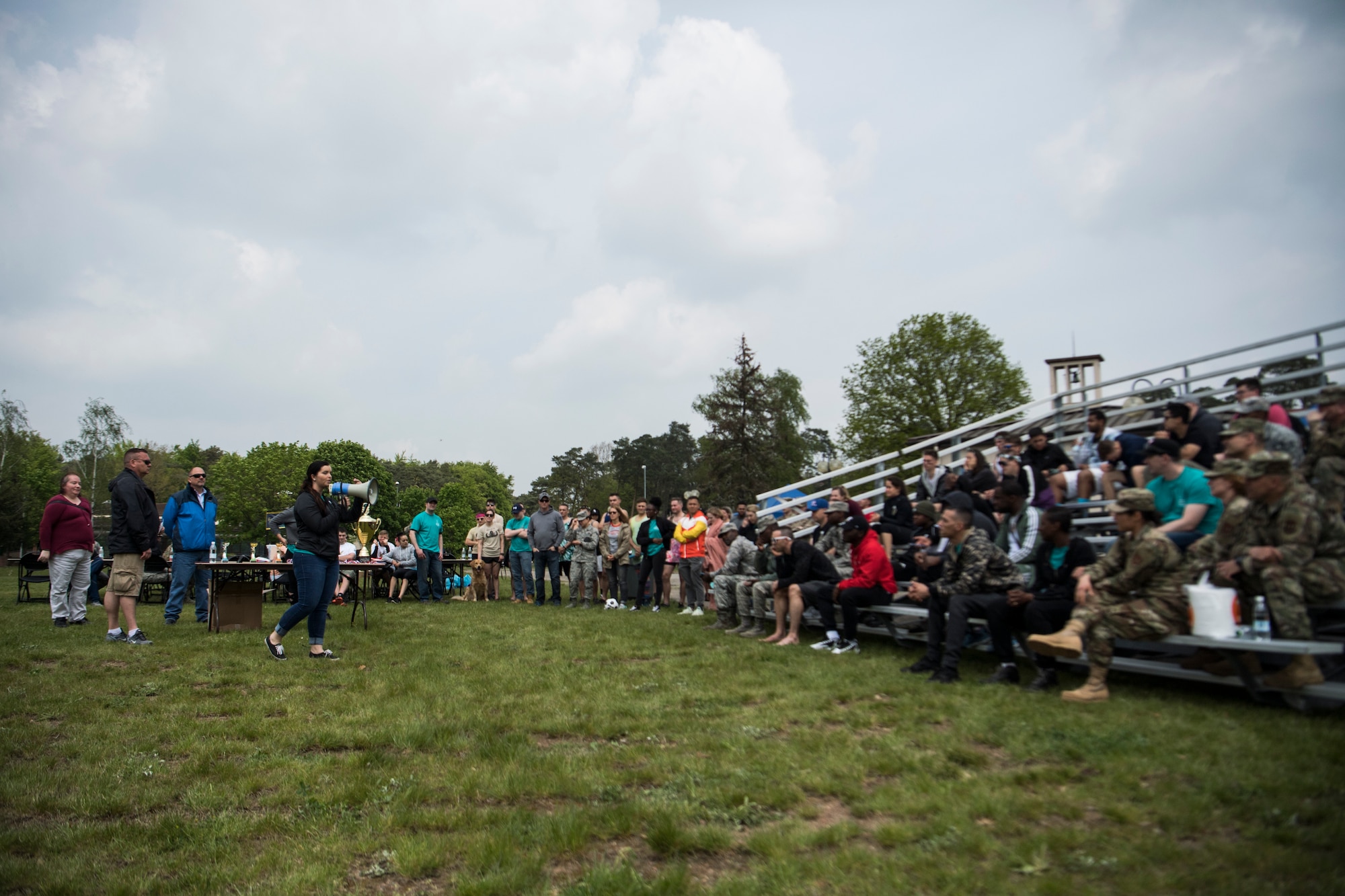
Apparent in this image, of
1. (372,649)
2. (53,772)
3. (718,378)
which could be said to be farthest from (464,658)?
(718,378)

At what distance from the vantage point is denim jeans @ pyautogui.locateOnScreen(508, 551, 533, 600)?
51.4ft

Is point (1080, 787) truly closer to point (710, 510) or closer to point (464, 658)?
point (464, 658)

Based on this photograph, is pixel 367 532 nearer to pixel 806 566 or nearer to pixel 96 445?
pixel 806 566

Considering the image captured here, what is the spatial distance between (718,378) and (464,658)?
157 ft

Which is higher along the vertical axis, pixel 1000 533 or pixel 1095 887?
pixel 1000 533

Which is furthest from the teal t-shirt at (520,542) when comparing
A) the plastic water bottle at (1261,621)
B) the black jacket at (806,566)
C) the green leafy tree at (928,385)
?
the green leafy tree at (928,385)

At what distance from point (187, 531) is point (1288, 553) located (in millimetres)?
12354

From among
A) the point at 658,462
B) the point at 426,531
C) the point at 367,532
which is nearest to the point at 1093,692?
the point at 426,531

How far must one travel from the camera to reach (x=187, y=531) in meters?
10.8

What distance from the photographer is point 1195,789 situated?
356cm

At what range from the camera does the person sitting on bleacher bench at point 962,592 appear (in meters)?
6.39

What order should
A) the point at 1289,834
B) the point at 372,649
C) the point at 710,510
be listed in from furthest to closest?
the point at 710,510, the point at 372,649, the point at 1289,834

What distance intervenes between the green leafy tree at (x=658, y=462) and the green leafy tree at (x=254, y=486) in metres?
33.2

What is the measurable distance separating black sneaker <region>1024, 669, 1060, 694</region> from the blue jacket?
1045 centimetres
